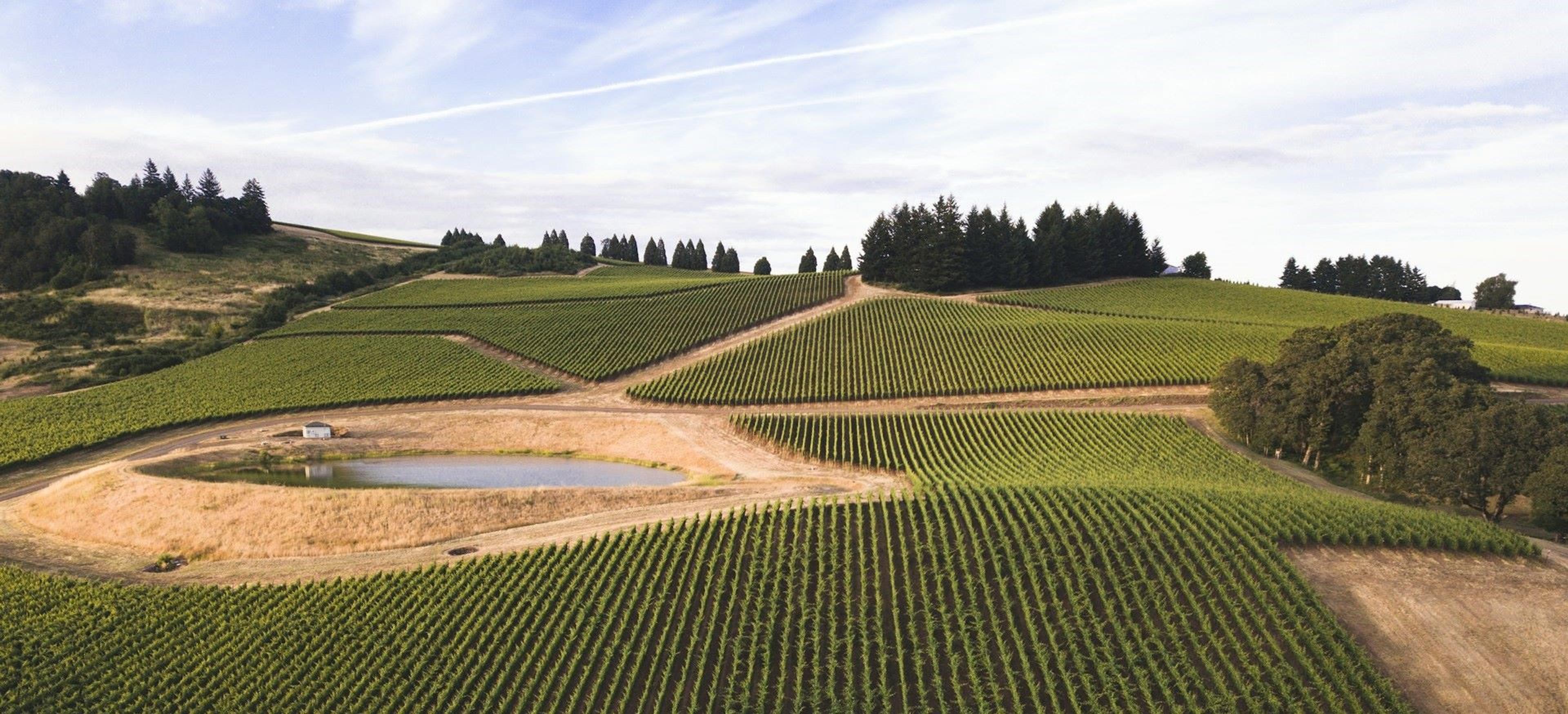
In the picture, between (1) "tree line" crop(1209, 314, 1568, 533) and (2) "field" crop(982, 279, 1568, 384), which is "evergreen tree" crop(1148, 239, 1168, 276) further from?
(1) "tree line" crop(1209, 314, 1568, 533)

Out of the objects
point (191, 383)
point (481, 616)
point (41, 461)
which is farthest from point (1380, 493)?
point (191, 383)

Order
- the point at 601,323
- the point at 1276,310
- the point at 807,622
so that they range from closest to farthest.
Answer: the point at 807,622
the point at 601,323
the point at 1276,310

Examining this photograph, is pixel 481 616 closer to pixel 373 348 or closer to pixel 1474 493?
pixel 1474 493

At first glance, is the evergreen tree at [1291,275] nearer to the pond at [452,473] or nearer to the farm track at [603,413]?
the farm track at [603,413]

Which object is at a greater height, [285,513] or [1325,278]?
[1325,278]

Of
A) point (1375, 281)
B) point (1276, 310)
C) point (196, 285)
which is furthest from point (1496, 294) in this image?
point (196, 285)

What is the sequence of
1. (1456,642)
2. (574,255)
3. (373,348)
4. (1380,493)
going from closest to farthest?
1. (1456,642)
2. (1380,493)
3. (373,348)
4. (574,255)

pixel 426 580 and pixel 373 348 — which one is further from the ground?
pixel 373 348

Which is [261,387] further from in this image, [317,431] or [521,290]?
[521,290]
